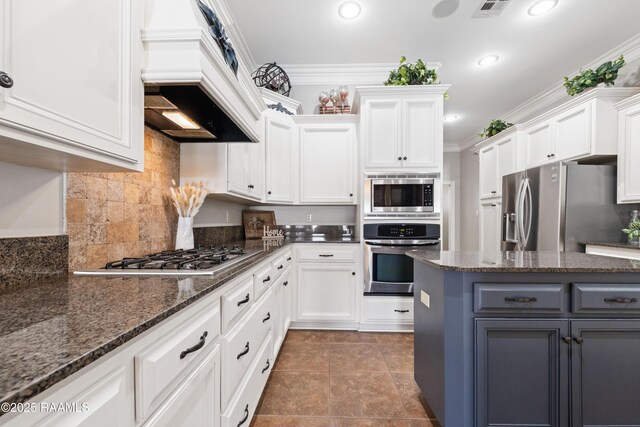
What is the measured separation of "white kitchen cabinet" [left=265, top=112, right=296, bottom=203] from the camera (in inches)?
114

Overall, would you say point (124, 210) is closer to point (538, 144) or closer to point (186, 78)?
point (186, 78)

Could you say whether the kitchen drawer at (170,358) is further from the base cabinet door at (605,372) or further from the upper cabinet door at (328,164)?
the upper cabinet door at (328,164)

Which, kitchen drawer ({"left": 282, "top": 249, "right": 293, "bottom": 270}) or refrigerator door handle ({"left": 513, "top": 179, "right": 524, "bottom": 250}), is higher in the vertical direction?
refrigerator door handle ({"left": 513, "top": 179, "right": 524, "bottom": 250})

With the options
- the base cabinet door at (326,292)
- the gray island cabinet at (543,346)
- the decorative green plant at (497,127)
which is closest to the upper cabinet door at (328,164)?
the base cabinet door at (326,292)

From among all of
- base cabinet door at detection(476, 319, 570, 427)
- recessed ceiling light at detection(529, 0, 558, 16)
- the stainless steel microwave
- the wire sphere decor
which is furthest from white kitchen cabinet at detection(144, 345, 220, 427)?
recessed ceiling light at detection(529, 0, 558, 16)

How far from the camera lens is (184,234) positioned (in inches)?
69.9

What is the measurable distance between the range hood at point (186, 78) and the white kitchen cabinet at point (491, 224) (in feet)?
11.7

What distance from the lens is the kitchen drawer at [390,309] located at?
2766 mm

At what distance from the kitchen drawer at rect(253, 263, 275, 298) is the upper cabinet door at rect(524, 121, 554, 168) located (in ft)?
10.8

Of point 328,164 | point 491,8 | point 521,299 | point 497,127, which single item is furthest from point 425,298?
point 497,127

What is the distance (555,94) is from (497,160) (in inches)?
40.9

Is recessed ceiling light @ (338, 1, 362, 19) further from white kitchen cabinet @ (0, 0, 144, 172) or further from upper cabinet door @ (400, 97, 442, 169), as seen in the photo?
white kitchen cabinet @ (0, 0, 144, 172)

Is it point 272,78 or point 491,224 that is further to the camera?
point 491,224

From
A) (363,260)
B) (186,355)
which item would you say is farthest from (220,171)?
(363,260)
